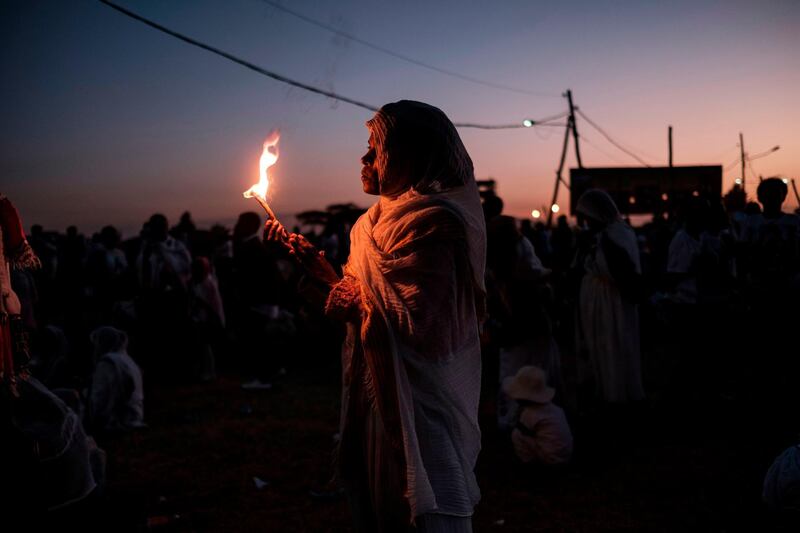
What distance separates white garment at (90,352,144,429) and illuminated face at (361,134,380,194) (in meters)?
5.52

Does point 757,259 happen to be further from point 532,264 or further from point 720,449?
point 532,264

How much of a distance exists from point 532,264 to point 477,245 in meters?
3.79

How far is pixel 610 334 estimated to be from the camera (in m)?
6.36

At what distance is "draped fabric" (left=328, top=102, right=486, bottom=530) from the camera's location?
7.64ft

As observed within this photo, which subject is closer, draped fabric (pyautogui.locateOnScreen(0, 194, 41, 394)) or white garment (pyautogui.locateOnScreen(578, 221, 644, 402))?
draped fabric (pyautogui.locateOnScreen(0, 194, 41, 394))

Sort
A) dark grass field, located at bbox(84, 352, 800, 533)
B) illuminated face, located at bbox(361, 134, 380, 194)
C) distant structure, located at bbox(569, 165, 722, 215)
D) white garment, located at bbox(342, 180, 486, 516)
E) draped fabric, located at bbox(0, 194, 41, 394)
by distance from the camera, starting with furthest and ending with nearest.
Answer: distant structure, located at bbox(569, 165, 722, 215), dark grass field, located at bbox(84, 352, 800, 533), draped fabric, located at bbox(0, 194, 41, 394), illuminated face, located at bbox(361, 134, 380, 194), white garment, located at bbox(342, 180, 486, 516)

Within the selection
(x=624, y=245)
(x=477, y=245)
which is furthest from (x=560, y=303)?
(x=477, y=245)

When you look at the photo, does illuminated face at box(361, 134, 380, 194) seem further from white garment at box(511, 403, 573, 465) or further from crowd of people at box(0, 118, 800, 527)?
white garment at box(511, 403, 573, 465)

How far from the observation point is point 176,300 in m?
9.50

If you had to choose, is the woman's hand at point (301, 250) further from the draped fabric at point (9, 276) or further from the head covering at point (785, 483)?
the head covering at point (785, 483)

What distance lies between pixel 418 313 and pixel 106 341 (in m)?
5.98

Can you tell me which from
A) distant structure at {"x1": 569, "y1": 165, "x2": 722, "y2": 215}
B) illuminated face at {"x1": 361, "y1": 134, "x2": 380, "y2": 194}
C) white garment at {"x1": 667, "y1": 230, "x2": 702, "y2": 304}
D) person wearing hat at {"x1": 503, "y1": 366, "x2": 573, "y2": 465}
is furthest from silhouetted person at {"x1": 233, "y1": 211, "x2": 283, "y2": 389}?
distant structure at {"x1": 569, "y1": 165, "x2": 722, "y2": 215}

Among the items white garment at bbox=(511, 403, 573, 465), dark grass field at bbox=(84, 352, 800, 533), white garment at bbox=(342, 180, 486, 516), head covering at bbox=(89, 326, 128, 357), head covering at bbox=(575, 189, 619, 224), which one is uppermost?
head covering at bbox=(575, 189, 619, 224)

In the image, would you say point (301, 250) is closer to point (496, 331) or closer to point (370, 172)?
point (370, 172)
